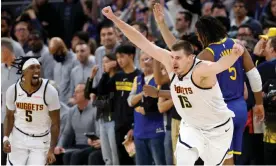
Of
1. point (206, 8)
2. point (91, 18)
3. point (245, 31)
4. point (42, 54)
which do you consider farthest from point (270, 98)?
point (91, 18)

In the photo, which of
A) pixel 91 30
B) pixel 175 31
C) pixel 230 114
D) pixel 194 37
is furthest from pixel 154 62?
pixel 91 30

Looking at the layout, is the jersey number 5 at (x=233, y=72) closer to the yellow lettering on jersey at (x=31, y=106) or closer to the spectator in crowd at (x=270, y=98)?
the spectator in crowd at (x=270, y=98)

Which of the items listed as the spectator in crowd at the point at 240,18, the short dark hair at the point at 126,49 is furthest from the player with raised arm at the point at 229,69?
the spectator in crowd at the point at 240,18

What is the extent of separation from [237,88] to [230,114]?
69 cm

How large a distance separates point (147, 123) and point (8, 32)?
5166mm

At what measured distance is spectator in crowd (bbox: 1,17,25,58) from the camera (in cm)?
1442

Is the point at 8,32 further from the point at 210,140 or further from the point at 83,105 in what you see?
the point at 210,140

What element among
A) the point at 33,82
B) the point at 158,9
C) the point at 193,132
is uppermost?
the point at 158,9

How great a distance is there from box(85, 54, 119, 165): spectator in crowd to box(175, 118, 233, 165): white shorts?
329 cm

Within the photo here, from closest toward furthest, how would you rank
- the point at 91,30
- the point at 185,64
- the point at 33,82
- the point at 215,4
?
the point at 185,64 < the point at 33,82 < the point at 215,4 < the point at 91,30

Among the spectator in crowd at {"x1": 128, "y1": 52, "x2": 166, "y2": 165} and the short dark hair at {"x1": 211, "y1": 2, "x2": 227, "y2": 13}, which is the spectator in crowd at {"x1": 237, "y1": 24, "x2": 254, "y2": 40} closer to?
the short dark hair at {"x1": 211, "y1": 2, "x2": 227, "y2": 13}

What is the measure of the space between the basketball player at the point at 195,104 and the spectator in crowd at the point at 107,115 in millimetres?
3292

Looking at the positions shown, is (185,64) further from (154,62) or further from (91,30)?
(91,30)

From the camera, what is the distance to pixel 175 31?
1452 cm
